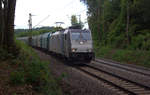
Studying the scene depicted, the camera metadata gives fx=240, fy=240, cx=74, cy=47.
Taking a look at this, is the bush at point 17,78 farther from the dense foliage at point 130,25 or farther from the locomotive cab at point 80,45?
the dense foliage at point 130,25

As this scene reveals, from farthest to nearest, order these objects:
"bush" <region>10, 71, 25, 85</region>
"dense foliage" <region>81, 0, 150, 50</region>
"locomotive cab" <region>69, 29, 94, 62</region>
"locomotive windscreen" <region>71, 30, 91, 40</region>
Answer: "dense foliage" <region>81, 0, 150, 50</region>
"locomotive windscreen" <region>71, 30, 91, 40</region>
"locomotive cab" <region>69, 29, 94, 62</region>
"bush" <region>10, 71, 25, 85</region>

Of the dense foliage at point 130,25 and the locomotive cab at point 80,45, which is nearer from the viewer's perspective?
the locomotive cab at point 80,45

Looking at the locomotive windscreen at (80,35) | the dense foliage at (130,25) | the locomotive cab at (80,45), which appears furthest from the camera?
the dense foliage at (130,25)

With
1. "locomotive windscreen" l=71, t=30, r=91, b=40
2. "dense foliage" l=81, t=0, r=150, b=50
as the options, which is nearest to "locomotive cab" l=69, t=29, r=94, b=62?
"locomotive windscreen" l=71, t=30, r=91, b=40

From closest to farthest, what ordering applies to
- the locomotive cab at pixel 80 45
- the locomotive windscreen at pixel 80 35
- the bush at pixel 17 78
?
the bush at pixel 17 78
the locomotive cab at pixel 80 45
the locomotive windscreen at pixel 80 35

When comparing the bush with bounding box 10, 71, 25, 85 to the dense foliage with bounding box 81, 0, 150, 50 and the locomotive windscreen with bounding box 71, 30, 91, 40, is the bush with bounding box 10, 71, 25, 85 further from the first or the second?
the dense foliage with bounding box 81, 0, 150, 50

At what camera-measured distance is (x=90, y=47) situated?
19172 mm

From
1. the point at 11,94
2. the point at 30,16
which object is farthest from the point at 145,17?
the point at 30,16

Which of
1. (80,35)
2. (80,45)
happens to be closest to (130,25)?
(80,35)

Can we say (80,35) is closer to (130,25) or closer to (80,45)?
(80,45)

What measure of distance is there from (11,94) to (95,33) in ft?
141

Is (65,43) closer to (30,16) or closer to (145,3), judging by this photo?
(145,3)

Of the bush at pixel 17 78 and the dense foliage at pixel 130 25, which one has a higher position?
the dense foliage at pixel 130 25

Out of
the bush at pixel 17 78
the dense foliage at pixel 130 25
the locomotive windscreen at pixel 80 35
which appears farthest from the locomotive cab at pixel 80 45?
the bush at pixel 17 78
